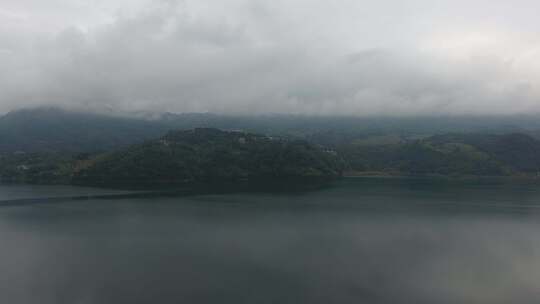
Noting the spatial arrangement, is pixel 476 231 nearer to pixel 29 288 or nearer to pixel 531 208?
pixel 531 208

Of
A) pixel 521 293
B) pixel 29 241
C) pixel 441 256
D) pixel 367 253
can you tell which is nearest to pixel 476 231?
pixel 441 256

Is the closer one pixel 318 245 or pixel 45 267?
pixel 45 267

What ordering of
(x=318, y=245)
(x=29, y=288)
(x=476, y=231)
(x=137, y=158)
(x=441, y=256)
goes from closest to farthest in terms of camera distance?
(x=29, y=288)
(x=441, y=256)
(x=318, y=245)
(x=476, y=231)
(x=137, y=158)

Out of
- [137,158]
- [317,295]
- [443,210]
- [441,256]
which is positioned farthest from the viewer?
[137,158]

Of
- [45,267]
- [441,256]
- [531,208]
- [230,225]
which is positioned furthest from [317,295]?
[531,208]

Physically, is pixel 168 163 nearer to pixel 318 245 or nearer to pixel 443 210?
pixel 443 210

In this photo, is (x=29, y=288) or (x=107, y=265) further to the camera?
(x=107, y=265)
